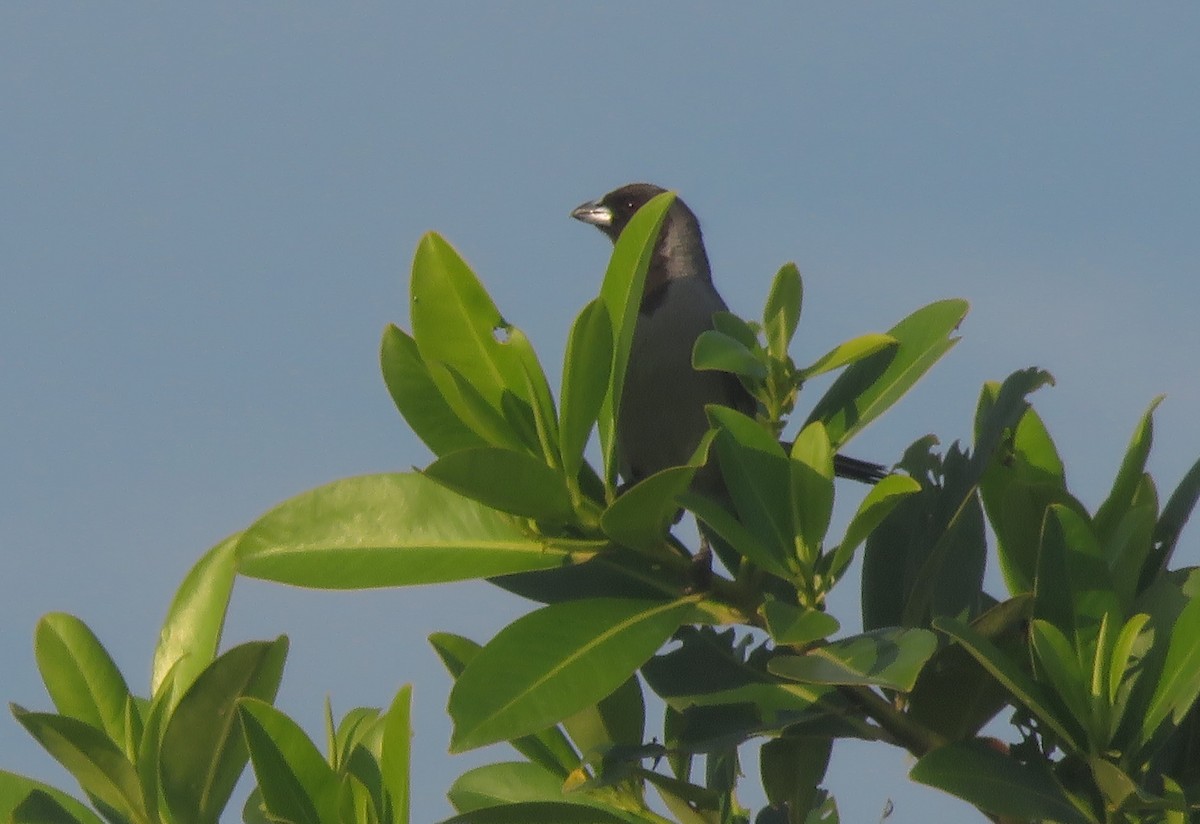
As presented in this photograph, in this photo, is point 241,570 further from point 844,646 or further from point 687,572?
point 844,646

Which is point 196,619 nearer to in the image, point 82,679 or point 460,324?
point 82,679

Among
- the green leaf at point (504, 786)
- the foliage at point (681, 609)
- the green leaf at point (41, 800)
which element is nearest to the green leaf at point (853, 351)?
the foliage at point (681, 609)

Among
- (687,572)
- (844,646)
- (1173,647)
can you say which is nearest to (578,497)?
(687,572)

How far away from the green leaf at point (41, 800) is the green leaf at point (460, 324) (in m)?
0.88

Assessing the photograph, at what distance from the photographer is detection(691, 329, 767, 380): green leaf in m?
2.31

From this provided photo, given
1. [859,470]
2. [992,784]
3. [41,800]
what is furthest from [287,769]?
[859,470]

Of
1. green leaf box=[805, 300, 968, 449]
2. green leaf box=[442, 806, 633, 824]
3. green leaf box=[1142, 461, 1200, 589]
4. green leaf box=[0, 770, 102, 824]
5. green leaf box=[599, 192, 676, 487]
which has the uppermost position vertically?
green leaf box=[599, 192, 676, 487]

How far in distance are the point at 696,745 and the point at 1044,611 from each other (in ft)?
1.81

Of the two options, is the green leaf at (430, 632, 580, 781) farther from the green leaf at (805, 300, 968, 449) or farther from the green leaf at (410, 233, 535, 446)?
the green leaf at (805, 300, 968, 449)

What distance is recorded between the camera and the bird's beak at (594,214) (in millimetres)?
6395

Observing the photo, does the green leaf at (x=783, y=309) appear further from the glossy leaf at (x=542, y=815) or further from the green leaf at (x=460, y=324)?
the glossy leaf at (x=542, y=815)

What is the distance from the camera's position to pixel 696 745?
2375 millimetres

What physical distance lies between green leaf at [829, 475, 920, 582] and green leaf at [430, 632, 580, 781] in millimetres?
613

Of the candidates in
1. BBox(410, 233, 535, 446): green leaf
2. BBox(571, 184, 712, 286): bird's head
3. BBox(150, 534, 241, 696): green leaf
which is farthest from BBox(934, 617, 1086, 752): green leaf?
BBox(571, 184, 712, 286): bird's head
